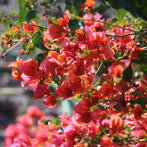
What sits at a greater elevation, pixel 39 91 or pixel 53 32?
pixel 53 32

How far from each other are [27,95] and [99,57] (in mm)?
3080

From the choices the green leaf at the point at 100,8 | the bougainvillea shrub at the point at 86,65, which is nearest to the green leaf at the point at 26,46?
the bougainvillea shrub at the point at 86,65

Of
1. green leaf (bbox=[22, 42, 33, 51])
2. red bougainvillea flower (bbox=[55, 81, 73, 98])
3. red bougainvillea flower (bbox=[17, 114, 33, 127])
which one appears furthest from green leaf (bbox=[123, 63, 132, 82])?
red bougainvillea flower (bbox=[17, 114, 33, 127])

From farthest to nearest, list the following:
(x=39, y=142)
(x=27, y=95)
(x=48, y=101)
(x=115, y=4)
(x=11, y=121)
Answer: (x=27, y=95) < (x=11, y=121) < (x=39, y=142) < (x=48, y=101) < (x=115, y=4)

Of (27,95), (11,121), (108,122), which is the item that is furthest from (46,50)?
(27,95)

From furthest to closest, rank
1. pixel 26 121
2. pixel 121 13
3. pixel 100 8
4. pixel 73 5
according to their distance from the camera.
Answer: pixel 26 121
pixel 100 8
pixel 73 5
pixel 121 13

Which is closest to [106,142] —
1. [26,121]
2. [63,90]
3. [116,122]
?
[116,122]

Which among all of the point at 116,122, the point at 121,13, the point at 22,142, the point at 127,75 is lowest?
the point at 22,142

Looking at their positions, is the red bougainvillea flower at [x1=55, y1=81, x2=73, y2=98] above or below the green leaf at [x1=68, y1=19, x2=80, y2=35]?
below

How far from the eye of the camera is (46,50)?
1.53 feet

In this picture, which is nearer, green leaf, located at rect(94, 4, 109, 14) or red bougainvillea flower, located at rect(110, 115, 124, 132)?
red bougainvillea flower, located at rect(110, 115, 124, 132)

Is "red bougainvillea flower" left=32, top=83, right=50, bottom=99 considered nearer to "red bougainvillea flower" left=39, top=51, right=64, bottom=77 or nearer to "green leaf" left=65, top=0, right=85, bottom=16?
"red bougainvillea flower" left=39, top=51, right=64, bottom=77

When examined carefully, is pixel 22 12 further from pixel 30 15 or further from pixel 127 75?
pixel 127 75

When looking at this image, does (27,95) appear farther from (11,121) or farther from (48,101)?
(48,101)
